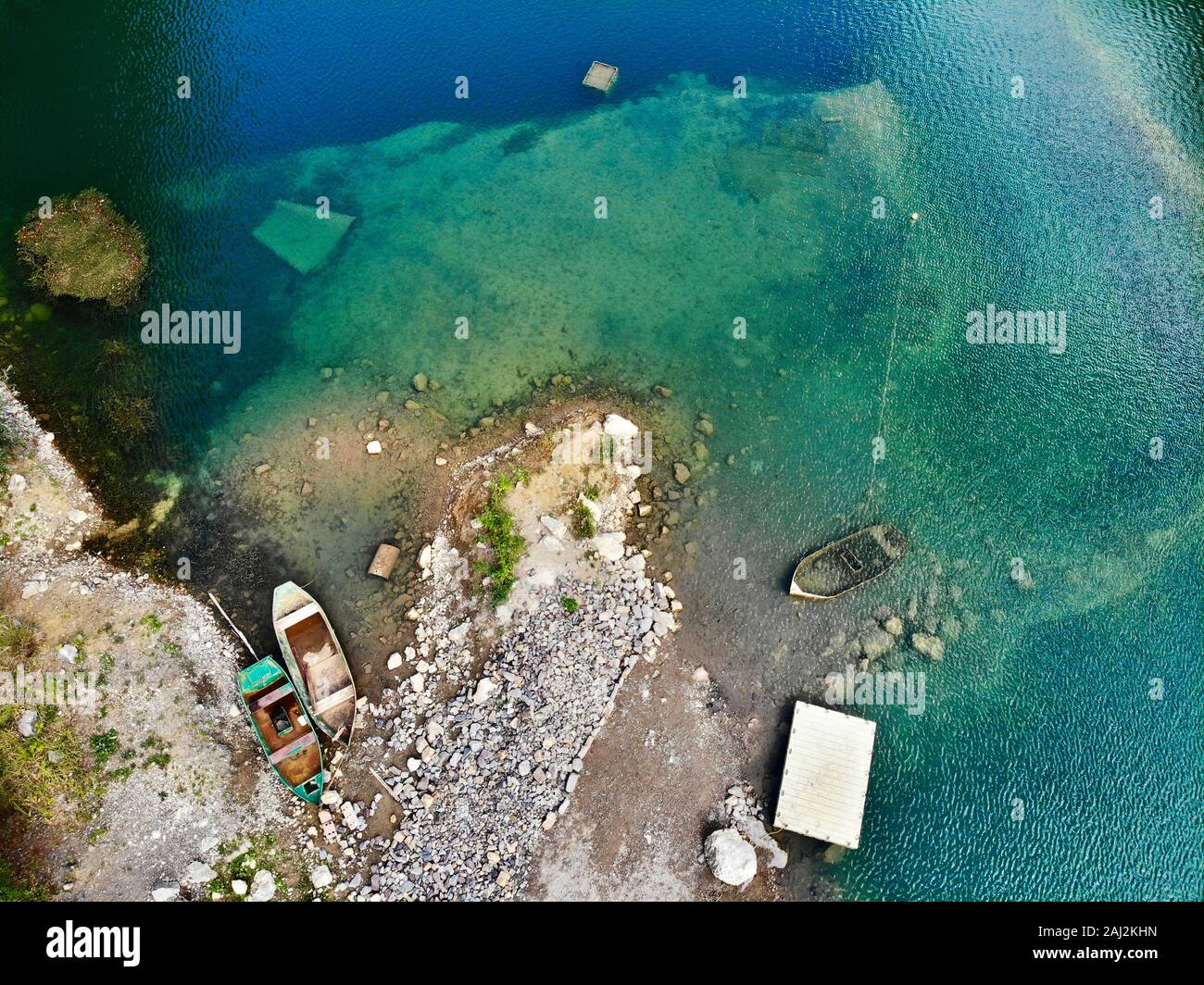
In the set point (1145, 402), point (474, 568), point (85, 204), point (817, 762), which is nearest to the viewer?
point (817, 762)

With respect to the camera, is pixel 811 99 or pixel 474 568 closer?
pixel 474 568

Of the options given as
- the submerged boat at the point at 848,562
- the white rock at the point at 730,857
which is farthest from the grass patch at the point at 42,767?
the submerged boat at the point at 848,562

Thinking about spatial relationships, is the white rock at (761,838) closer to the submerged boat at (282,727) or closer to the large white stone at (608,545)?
the large white stone at (608,545)

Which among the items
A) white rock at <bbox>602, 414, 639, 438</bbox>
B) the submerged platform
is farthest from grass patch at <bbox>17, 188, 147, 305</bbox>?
the submerged platform

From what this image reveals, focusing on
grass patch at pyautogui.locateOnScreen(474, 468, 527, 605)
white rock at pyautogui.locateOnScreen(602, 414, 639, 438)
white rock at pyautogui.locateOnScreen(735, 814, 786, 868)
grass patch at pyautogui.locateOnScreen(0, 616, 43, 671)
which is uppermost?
white rock at pyautogui.locateOnScreen(602, 414, 639, 438)

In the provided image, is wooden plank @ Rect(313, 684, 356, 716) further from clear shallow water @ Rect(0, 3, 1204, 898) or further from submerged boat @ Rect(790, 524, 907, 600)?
submerged boat @ Rect(790, 524, 907, 600)

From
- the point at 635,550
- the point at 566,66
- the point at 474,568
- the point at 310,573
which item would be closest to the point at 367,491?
the point at 310,573

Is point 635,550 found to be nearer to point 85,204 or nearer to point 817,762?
point 817,762
